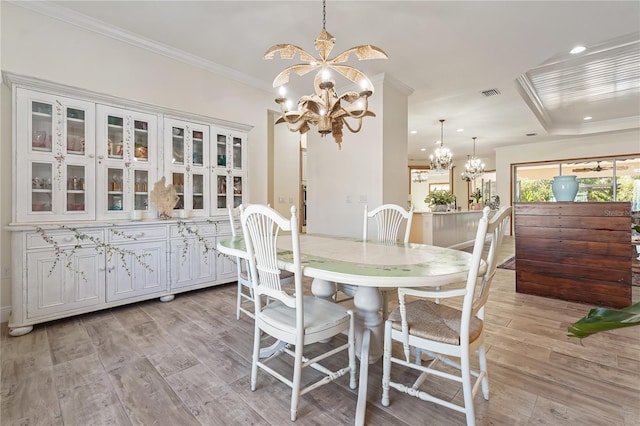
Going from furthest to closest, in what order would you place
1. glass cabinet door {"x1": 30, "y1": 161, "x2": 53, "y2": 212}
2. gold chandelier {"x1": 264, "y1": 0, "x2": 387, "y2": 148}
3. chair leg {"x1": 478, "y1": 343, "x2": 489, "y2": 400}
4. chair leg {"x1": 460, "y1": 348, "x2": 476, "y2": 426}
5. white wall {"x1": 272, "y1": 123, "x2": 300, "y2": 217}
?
white wall {"x1": 272, "y1": 123, "x2": 300, "y2": 217}
glass cabinet door {"x1": 30, "y1": 161, "x2": 53, "y2": 212}
gold chandelier {"x1": 264, "y1": 0, "x2": 387, "y2": 148}
chair leg {"x1": 478, "y1": 343, "x2": 489, "y2": 400}
chair leg {"x1": 460, "y1": 348, "x2": 476, "y2": 426}

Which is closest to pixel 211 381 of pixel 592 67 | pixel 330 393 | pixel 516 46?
pixel 330 393

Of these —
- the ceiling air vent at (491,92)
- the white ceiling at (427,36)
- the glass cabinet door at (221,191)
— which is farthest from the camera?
the ceiling air vent at (491,92)

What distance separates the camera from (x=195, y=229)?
3414 millimetres

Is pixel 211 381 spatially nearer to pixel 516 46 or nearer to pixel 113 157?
pixel 113 157

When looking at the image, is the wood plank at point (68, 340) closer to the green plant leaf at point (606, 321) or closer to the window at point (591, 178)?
the green plant leaf at point (606, 321)

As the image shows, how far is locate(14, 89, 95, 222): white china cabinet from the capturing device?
249 cm

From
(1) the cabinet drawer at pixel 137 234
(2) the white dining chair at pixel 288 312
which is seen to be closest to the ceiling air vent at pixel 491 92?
(2) the white dining chair at pixel 288 312

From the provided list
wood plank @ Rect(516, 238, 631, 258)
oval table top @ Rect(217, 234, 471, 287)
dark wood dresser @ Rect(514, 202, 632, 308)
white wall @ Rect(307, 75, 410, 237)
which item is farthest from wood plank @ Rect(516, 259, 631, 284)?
oval table top @ Rect(217, 234, 471, 287)

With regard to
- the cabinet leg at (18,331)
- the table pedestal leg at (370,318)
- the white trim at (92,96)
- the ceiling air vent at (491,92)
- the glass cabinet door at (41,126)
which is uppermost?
the ceiling air vent at (491,92)

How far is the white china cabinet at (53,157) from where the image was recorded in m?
2.49

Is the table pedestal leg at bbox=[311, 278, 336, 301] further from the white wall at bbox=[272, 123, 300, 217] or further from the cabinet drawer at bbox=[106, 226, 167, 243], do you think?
the white wall at bbox=[272, 123, 300, 217]

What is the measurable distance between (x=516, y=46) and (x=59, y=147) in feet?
15.5

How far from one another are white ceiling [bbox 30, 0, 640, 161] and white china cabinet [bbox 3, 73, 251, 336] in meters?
0.82

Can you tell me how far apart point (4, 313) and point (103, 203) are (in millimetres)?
1223
